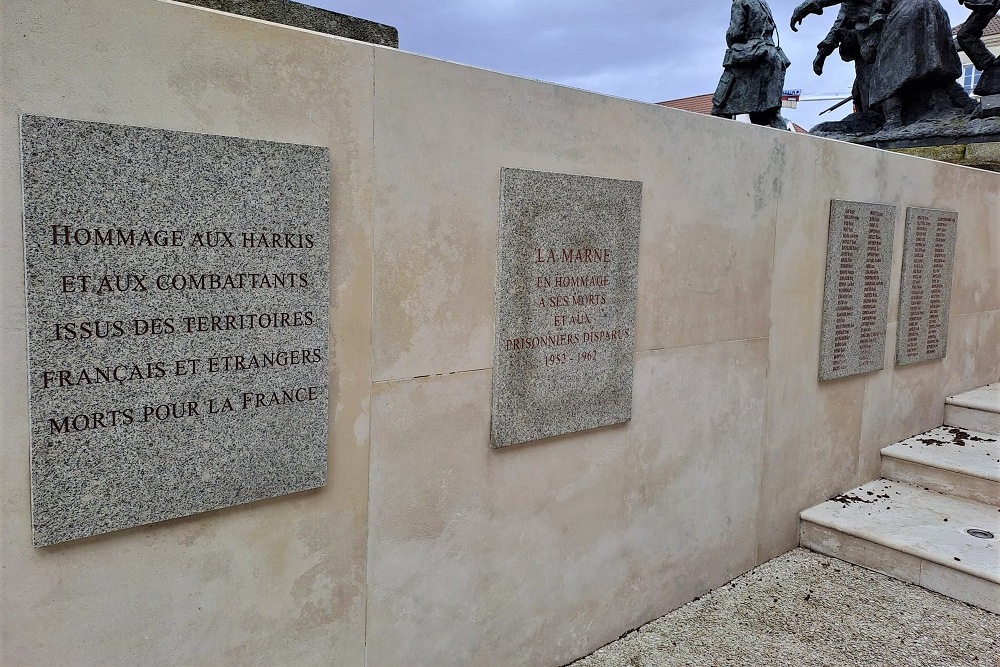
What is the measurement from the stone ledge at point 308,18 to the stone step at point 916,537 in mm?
3045

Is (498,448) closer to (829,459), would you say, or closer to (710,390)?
(710,390)

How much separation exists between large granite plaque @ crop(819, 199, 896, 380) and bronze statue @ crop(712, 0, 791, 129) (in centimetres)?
402

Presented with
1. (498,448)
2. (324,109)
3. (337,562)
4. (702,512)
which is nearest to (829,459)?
(702,512)

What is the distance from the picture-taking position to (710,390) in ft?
9.78

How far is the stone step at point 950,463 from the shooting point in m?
3.71

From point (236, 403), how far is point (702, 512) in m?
2.15

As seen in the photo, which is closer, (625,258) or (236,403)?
(236,403)

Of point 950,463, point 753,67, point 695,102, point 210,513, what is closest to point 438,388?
point 210,513

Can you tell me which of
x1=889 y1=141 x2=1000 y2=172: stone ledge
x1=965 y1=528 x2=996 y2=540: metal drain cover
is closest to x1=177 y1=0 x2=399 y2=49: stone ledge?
x1=965 y1=528 x2=996 y2=540: metal drain cover

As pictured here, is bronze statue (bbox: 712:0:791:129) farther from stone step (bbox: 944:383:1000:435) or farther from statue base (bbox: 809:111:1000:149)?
stone step (bbox: 944:383:1000:435)

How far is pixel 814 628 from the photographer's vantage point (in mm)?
2770

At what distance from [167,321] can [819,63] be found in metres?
7.55

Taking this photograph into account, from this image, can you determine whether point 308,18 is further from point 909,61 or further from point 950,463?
point 909,61

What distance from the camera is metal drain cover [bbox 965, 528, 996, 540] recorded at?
10.8ft
